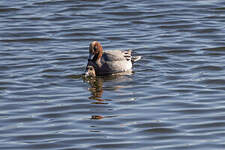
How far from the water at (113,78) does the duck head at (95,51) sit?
385mm

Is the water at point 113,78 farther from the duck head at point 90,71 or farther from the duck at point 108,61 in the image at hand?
the duck at point 108,61

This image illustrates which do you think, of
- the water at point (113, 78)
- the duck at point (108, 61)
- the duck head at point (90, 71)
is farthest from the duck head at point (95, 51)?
the water at point (113, 78)

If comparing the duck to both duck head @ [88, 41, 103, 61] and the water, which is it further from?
the water

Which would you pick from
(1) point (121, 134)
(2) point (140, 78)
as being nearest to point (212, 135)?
(1) point (121, 134)

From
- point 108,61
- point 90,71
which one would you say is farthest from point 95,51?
point 90,71

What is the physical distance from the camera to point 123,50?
1505 centimetres

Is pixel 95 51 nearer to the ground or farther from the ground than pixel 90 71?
farther from the ground

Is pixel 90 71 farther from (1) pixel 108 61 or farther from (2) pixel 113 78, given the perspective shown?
(1) pixel 108 61

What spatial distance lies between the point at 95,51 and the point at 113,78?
2.46 feet

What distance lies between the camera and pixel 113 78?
1340 cm

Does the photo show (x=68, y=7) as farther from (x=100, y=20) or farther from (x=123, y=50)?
(x=123, y=50)

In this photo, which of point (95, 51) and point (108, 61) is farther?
point (108, 61)

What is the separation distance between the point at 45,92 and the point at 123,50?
3.59 m

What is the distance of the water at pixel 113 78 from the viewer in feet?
31.0
